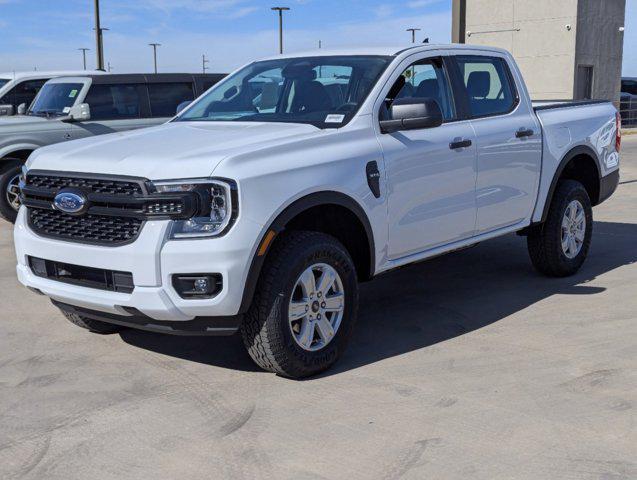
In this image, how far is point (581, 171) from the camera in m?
7.43

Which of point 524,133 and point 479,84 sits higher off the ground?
point 479,84

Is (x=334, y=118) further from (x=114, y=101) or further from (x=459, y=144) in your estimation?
(x=114, y=101)

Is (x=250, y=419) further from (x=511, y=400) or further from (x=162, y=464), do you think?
(x=511, y=400)

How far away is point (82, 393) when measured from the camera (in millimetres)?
4441

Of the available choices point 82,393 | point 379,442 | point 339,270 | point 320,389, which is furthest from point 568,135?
point 82,393

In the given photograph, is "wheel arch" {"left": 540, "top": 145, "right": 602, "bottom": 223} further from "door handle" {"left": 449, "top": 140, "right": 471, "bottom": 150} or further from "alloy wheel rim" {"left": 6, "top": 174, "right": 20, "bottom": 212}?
"alloy wheel rim" {"left": 6, "top": 174, "right": 20, "bottom": 212}

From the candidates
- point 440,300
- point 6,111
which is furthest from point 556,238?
point 6,111

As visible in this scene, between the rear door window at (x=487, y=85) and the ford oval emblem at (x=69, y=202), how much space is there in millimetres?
2887

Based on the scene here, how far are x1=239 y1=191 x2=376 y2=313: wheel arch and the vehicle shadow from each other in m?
0.60

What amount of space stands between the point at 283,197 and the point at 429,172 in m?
1.33

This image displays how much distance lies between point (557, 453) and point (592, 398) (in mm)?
745

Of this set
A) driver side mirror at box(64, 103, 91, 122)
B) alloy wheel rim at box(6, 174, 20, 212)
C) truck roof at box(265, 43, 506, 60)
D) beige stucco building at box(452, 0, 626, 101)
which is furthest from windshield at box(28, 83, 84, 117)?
beige stucco building at box(452, 0, 626, 101)

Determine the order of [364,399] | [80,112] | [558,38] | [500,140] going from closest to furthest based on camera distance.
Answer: [364,399] < [500,140] < [80,112] < [558,38]

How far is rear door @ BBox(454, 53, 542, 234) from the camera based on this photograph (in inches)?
230
